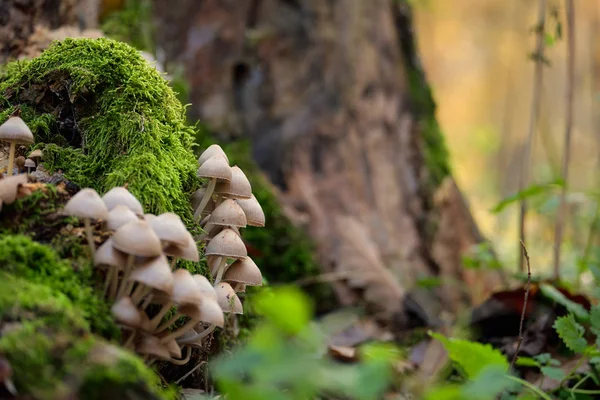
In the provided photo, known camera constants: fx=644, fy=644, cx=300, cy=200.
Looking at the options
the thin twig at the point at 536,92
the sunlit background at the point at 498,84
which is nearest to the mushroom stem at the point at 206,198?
the thin twig at the point at 536,92

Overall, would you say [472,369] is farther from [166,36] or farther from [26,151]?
[166,36]

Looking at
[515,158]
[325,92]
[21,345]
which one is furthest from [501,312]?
[515,158]

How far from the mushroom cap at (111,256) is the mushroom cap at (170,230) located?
0.47 feet

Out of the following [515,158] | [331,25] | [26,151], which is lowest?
[515,158]

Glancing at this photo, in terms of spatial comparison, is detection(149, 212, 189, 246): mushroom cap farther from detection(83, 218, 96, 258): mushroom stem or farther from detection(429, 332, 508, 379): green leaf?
detection(429, 332, 508, 379): green leaf

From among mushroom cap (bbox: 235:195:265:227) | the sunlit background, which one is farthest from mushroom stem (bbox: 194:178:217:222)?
the sunlit background

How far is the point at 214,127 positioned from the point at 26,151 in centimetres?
269

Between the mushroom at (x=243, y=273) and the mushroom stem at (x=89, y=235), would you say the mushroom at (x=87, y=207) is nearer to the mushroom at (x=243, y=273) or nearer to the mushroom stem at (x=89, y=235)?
the mushroom stem at (x=89, y=235)

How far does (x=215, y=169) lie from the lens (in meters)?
2.56

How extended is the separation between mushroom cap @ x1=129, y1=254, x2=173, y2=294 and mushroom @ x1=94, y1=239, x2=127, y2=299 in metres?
0.07

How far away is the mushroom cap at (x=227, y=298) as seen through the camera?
2.53 metres

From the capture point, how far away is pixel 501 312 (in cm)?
399

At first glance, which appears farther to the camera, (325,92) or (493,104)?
(493,104)

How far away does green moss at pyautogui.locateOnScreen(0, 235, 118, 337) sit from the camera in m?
2.09
